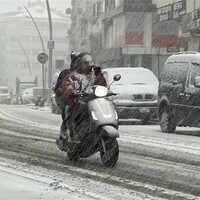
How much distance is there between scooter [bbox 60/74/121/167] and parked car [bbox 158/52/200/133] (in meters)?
5.53

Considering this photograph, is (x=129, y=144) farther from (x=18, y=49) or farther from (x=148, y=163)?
(x=18, y=49)

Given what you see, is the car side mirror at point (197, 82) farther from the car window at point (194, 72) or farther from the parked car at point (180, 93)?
the car window at point (194, 72)

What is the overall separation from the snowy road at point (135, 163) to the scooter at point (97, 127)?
22 centimetres

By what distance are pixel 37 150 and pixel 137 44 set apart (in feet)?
111

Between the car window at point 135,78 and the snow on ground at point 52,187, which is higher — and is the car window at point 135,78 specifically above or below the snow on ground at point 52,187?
A: above

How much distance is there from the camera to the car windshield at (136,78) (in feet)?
72.0

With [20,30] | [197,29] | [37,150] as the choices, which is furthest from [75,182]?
[20,30]

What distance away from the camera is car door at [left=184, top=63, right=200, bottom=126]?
622 inches

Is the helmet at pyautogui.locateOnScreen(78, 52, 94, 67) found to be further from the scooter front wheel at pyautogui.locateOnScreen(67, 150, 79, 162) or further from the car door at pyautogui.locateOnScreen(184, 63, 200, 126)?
the car door at pyautogui.locateOnScreen(184, 63, 200, 126)

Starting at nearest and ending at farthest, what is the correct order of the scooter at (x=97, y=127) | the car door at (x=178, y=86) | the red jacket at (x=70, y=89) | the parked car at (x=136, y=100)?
the scooter at (x=97, y=127) < the red jacket at (x=70, y=89) < the car door at (x=178, y=86) < the parked car at (x=136, y=100)

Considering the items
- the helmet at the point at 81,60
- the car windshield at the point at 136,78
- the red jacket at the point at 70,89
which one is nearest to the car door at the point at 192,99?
the car windshield at the point at 136,78

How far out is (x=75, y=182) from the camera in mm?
8492

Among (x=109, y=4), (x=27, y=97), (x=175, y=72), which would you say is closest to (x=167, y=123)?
(x=175, y=72)

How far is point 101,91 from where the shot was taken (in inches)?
387
